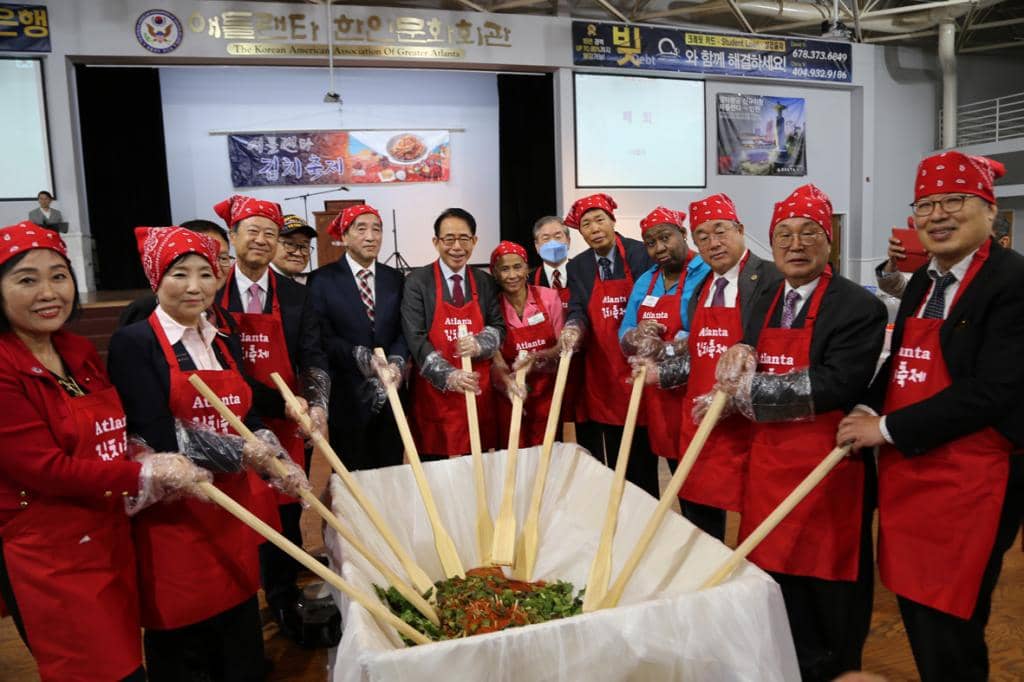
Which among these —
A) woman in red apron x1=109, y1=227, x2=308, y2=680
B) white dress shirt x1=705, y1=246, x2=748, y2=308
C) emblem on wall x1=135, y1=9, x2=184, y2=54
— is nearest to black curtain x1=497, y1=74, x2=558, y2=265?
emblem on wall x1=135, y1=9, x2=184, y2=54

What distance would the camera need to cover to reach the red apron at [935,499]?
1479 mm

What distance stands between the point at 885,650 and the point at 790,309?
1.31m

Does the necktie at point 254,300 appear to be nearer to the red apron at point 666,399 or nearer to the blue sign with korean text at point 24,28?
the red apron at point 666,399

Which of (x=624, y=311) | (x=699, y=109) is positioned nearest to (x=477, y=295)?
(x=624, y=311)

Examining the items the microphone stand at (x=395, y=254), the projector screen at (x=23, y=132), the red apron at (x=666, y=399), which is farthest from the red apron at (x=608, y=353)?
the projector screen at (x=23, y=132)

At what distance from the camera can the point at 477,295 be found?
111 inches

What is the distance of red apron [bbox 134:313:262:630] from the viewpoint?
61.4 inches

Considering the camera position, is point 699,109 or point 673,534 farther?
point 699,109

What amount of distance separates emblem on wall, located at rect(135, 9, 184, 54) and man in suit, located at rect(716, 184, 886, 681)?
7689 millimetres

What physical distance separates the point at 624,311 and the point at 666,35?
7.57 metres

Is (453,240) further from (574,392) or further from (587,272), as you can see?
(574,392)

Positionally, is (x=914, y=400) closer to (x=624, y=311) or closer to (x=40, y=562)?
(x=624, y=311)

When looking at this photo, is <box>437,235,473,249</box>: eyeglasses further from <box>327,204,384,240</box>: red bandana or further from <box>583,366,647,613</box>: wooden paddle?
<box>583,366,647,613</box>: wooden paddle

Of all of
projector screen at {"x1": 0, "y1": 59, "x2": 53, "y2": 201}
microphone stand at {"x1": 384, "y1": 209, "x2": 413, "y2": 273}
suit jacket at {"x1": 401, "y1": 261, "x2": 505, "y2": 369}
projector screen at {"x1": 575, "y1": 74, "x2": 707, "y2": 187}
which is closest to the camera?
suit jacket at {"x1": 401, "y1": 261, "x2": 505, "y2": 369}
